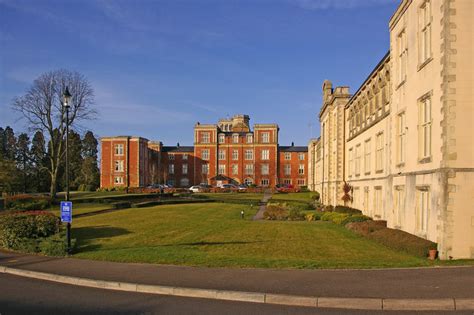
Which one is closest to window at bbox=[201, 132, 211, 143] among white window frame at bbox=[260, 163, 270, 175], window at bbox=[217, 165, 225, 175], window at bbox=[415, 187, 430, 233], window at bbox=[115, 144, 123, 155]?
window at bbox=[217, 165, 225, 175]

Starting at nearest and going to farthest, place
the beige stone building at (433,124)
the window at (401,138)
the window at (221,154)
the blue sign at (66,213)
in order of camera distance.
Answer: the beige stone building at (433,124) < the blue sign at (66,213) < the window at (401,138) < the window at (221,154)

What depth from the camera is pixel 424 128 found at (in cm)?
1753

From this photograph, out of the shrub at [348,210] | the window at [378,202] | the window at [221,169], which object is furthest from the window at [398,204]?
the window at [221,169]

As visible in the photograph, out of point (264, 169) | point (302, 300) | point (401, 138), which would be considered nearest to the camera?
point (302, 300)

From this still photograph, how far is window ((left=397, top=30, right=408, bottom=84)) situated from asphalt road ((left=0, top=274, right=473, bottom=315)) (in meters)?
14.7

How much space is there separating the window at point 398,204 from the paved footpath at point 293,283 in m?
8.51

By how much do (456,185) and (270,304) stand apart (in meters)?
9.11

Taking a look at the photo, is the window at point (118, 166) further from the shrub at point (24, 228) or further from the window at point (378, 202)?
the shrub at point (24, 228)

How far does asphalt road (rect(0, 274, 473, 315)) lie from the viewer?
26.9 feet

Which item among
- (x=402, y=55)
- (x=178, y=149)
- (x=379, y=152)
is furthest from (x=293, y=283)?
(x=178, y=149)

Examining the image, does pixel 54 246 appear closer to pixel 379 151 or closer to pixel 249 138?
pixel 379 151

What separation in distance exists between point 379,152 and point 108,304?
23.4m

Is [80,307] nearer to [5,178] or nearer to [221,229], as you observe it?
[221,229]

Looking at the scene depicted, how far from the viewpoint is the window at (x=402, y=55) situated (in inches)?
786
